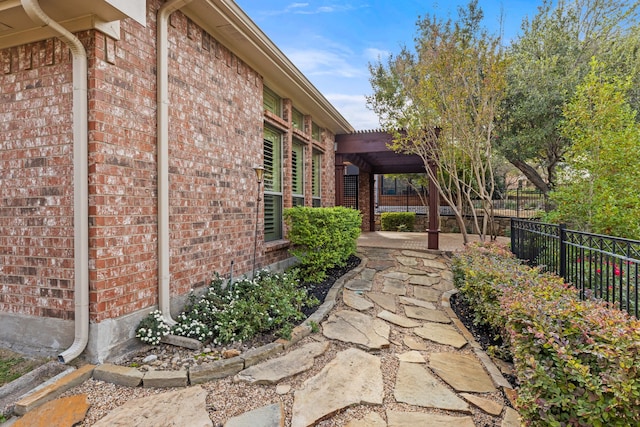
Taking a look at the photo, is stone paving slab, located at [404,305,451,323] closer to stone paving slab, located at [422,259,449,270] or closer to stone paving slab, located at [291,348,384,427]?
stone paving slab, located at [291,348,384,427]

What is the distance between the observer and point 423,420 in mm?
1982

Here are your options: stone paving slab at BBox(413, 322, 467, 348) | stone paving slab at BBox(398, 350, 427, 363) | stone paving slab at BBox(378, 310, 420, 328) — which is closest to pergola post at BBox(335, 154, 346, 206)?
stone paving slab at BBox(378, 310, 420, 328)

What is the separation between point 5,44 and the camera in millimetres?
2766

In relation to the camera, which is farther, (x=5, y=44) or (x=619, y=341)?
(x=5, y=44)

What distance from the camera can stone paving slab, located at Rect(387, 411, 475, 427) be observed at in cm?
194

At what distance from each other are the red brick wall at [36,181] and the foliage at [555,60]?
9.44 metres

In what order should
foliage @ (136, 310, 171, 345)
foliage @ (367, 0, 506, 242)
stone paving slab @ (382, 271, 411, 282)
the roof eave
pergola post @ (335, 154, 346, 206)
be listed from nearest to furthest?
1. foliage @ (136, 310, 171, 345)
2. the roof eave
3. stone paving slab @ (382, 271, 411, 282)
4. foliage @ (367, 0, 506, 242)
5. pergola post @ (335, 154, 346, 206)

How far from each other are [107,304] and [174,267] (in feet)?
2.38

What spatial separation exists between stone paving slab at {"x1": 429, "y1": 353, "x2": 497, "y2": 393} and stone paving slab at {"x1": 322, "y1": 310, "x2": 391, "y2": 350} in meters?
0.49

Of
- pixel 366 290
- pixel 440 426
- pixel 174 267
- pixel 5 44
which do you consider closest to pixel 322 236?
pixel 366 290

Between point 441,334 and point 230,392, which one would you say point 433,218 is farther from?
point 230,392

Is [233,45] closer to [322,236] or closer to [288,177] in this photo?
[288,177]

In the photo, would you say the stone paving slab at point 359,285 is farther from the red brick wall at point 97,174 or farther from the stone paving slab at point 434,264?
the red brick wall at point 97,174

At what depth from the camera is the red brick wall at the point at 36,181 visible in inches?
102
